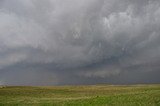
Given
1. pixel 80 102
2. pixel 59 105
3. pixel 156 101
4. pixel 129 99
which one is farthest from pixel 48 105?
pixel 156 101

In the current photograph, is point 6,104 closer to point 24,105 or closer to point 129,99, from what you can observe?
point 24,105

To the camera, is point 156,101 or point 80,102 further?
point 80,102

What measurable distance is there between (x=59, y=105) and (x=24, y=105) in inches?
248

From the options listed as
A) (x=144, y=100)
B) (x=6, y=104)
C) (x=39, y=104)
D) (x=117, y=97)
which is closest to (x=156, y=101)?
(x=144, y=100)

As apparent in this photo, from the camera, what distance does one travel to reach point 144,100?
46.0 m

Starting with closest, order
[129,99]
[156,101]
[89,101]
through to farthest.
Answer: [156,101] < [129,99] < [89,101]

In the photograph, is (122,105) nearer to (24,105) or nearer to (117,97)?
(117,97)

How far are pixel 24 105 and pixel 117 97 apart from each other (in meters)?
15.5

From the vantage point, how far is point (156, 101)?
44500 millimetres

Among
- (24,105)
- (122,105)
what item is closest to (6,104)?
(24,105)

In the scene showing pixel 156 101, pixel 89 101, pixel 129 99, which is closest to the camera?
pixel 156 101

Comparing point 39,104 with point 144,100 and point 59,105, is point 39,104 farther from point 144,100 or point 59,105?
point 144,100

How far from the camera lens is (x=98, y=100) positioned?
168ft

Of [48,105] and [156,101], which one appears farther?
[48,105]
